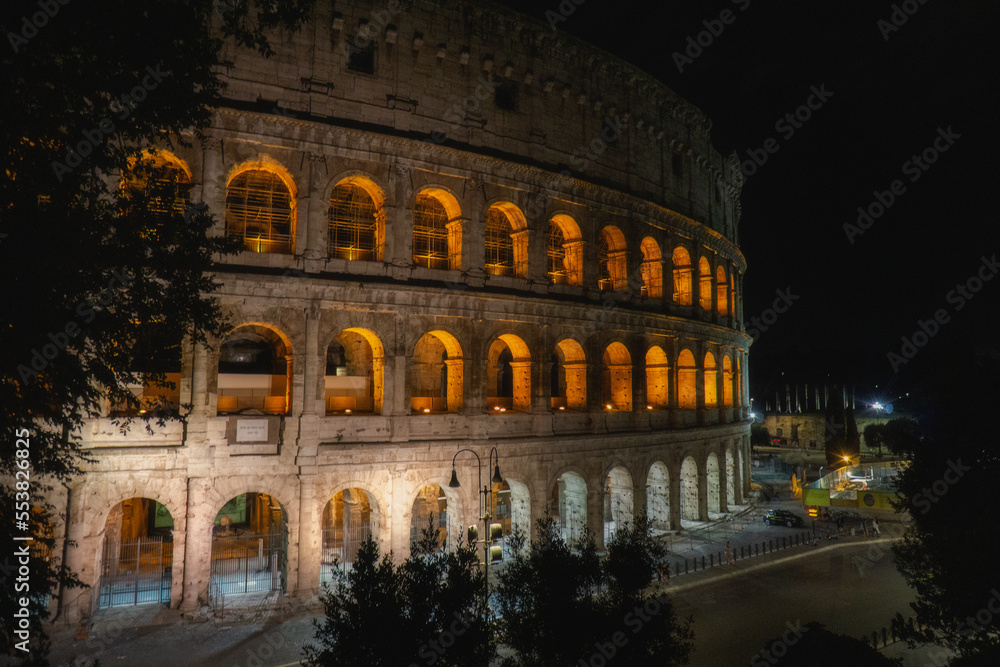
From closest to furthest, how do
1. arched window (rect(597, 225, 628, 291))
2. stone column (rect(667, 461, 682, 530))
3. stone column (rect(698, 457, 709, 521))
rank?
1. arched window (rect(597, 225, 628, 291))
2. stone column (rect(667, 461, 682, 530))
3. stone column (rect(698, 457, 709, 521))

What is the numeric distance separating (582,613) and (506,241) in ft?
53.5

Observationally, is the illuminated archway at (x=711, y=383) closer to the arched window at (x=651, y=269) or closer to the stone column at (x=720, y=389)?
the stone column at (x=720, y=389)

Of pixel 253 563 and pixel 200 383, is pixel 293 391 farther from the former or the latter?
pixel 253 563

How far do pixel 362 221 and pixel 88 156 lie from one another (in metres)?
10.9

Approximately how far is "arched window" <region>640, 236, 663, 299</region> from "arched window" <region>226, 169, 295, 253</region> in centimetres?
1413

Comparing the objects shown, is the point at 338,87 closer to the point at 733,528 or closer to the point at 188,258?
the point at 188,258

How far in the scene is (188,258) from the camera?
10336 mm

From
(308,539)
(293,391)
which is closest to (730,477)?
(308,539)

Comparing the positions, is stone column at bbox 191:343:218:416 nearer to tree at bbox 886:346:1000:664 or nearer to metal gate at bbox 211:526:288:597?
metal gate at bbox 211:526:288:597

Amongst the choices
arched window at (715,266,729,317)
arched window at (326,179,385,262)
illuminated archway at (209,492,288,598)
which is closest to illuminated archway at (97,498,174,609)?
illuminated archway at (209,492,288,598)

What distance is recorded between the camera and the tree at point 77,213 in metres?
8.05

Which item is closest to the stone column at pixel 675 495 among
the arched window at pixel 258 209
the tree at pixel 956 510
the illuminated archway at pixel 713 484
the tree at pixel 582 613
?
the illuminated archway at pixel 713 484

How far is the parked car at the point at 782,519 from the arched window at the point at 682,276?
10.3m

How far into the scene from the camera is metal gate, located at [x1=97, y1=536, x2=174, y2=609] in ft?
52.0
